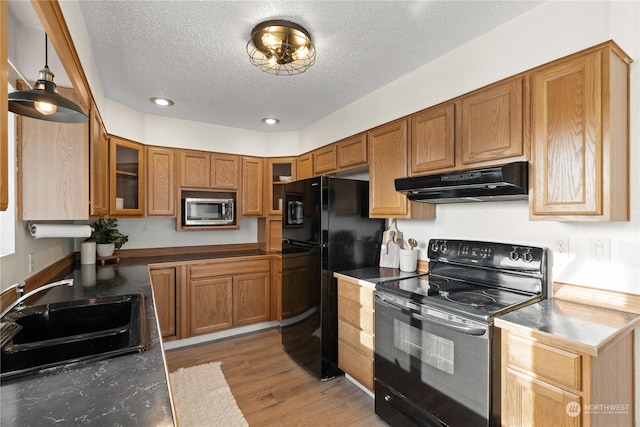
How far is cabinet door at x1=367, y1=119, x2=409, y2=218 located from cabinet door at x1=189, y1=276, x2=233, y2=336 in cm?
187

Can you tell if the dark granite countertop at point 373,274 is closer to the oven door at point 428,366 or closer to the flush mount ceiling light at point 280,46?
the oven door at point 428,366

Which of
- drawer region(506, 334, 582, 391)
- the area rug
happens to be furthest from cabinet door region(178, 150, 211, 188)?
drawer region(506, 334, 582, 391)

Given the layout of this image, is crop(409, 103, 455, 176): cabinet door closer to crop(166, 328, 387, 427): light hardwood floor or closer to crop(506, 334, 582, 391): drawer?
crop(506, 334, 582, 391): drawer

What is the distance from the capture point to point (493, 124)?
1765 mm

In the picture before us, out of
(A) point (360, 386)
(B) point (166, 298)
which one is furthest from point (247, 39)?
(A) point (360, 386)

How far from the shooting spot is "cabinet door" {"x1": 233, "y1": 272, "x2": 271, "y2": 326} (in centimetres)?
346

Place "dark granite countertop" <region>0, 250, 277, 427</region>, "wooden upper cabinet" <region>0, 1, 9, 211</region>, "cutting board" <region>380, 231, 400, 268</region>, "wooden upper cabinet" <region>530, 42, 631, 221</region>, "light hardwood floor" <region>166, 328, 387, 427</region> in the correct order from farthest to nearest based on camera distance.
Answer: "cutting board" <region>380, 231, 400, 268</region>, "light hardwood floor" <region>166, 328, 387, 427</region>, "wooden upper cabinet" <region>530, 42, 631, 221</region>, "dark granite countertop" <region>0, 250, 277, 427</region>, "wooden upper cabinet" <region>0, 1, 9, 211</region>

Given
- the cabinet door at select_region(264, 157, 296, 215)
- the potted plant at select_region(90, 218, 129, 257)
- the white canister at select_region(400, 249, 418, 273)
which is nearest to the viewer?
the white canister at select_region(400, 249, 418, 273)

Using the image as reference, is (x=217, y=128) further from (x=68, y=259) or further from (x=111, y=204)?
(x=68, y=259)

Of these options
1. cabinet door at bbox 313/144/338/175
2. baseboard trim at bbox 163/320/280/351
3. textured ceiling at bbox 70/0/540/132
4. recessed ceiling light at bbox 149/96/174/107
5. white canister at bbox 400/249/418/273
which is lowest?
baseboard trim at bbox 163/320/280/351

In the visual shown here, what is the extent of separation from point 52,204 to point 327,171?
2206mm

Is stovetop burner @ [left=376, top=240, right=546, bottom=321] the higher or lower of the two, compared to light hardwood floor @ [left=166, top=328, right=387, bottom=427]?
higher

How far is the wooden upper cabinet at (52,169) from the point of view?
5.60ft
